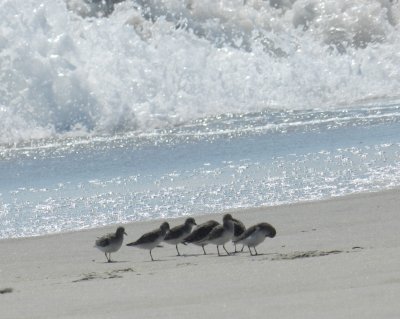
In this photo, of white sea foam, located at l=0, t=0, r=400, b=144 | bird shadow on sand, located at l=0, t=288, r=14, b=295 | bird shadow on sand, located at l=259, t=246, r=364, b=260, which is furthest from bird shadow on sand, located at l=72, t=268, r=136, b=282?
white sea foam, located at l=0, t=0, r=400, b=144

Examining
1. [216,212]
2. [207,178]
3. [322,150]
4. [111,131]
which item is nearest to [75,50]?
[111,131]

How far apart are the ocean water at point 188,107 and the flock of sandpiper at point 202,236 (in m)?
2.33

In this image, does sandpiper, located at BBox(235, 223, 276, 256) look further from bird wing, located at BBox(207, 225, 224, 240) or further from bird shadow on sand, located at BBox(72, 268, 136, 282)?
bird shadow on sand, located at BBox(72, 268, 136, 282)

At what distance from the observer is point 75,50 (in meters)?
26.3

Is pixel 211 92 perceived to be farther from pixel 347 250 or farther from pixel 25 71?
pixel 347 250

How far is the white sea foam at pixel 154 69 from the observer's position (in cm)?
2455

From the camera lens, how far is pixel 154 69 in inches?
1054

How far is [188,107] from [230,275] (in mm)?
17320

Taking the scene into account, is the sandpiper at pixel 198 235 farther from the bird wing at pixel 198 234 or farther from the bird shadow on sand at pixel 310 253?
the bird shadow on sand at pixel 310 253

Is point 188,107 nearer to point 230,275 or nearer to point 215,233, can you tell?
point 215,233

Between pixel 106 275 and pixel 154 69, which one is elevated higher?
pixel 154 69

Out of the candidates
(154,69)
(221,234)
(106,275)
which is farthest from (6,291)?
(154,69)

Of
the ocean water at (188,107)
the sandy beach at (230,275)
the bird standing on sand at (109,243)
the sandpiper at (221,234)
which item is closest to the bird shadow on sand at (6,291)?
the sandy beach at (230,275)

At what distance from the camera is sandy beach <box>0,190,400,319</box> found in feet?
21.4
